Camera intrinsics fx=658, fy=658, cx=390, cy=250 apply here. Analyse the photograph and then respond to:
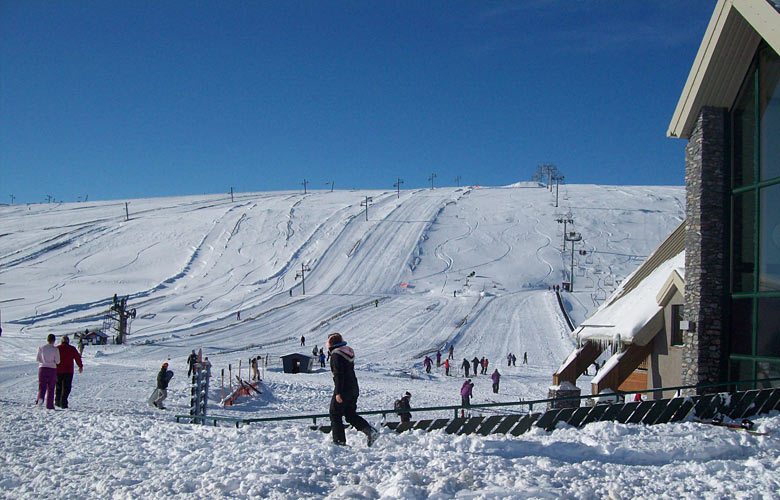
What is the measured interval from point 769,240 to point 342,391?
27.5 ft

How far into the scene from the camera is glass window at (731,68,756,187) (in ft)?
38.5

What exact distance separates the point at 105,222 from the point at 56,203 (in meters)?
52.6

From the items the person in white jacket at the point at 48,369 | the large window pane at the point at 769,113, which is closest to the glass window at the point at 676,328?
the large window pane at the point at 769,113

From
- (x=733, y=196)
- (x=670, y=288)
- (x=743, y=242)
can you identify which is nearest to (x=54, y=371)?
(x=743, y=242)

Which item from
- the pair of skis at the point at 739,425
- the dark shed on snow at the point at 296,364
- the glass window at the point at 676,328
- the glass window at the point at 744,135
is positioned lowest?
the dark shed on snow at the point at 296,364

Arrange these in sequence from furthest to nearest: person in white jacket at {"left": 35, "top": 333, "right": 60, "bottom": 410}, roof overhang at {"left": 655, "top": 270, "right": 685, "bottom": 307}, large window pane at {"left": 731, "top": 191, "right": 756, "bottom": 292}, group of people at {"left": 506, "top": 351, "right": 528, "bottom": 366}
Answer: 1. group of people at {"left": 506, "top": 351, "right": 528, "bottom": 366}
2. roof overhang at {"left": 655, "top": 270, "right": 685, "bottom": 307}
3. large window pane at {"left": 731, "top": 191, "right": 756, "bottom": 292}
4. person in white jacket at {"left": 35, "top": 333, "right": 60, "bottom": 410}

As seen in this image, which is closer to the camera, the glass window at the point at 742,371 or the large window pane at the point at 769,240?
the large window pane at the point at 769,240

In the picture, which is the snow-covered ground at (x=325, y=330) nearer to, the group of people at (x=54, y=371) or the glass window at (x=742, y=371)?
the group of people at (x=54, y=371)

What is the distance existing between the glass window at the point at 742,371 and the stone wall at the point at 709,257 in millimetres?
178

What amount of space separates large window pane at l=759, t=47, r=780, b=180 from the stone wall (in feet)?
3.18

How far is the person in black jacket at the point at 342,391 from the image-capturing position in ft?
22.1

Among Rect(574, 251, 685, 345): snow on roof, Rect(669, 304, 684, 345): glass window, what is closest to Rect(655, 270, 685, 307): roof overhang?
Rect(574, 251, 685, 345): snow on roof

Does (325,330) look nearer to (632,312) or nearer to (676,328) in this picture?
(632,312)

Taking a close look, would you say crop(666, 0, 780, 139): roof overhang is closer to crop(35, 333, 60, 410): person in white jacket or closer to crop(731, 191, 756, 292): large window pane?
crop(731, 191, 756, 292): large window pane
